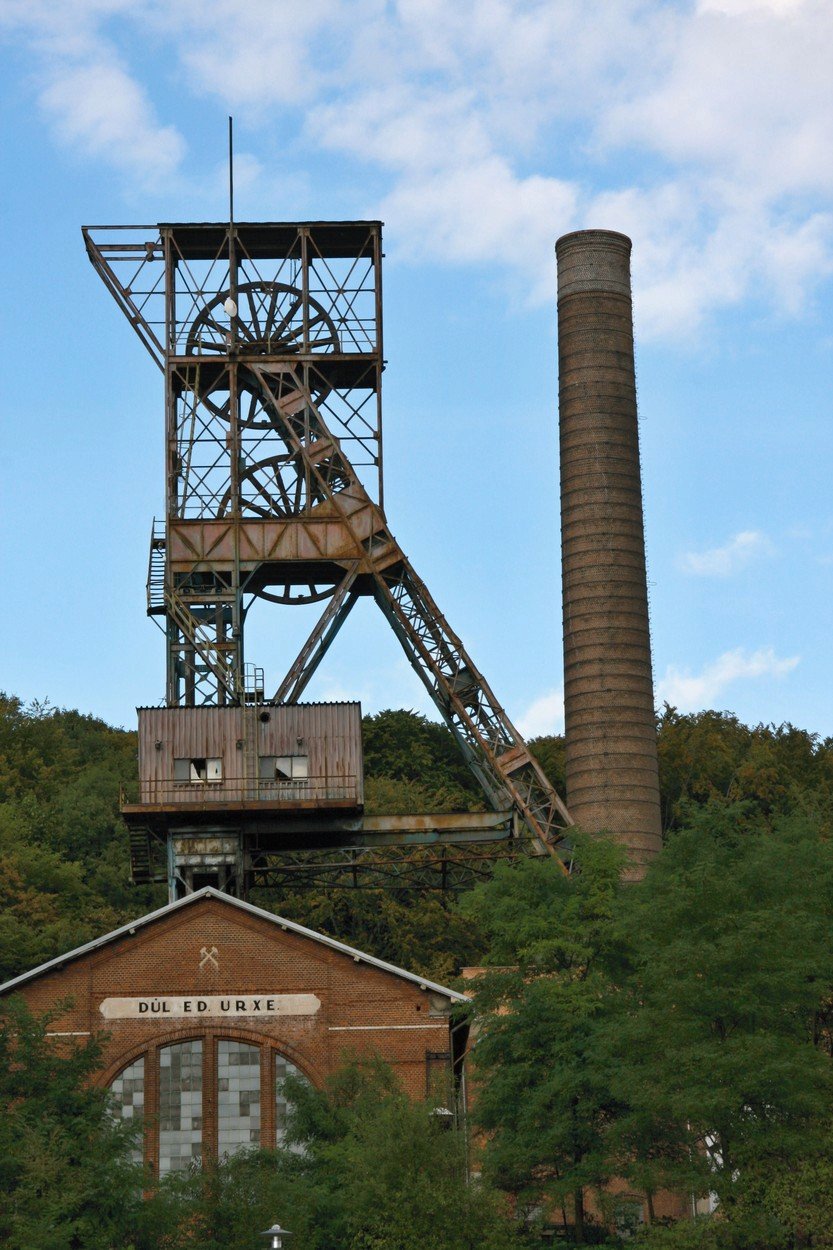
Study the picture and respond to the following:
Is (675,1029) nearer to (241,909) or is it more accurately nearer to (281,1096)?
(281,1096)

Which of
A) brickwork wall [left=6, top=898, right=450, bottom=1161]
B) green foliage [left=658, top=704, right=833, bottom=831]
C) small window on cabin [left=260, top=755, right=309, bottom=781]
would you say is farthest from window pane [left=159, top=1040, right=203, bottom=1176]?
green foliage [left=658, top=704, right=833, bottom=831]

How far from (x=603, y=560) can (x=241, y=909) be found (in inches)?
629

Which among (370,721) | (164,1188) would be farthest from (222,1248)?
(370,721)

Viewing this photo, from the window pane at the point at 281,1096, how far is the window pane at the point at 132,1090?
9.66ft

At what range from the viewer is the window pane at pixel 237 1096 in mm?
43844

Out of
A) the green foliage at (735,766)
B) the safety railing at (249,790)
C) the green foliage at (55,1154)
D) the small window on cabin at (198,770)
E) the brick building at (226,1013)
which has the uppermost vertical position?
the green foliage at (735,766)

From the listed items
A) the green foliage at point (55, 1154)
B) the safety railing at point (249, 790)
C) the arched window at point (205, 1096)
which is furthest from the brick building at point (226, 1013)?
the safety railing at point (249, 790)

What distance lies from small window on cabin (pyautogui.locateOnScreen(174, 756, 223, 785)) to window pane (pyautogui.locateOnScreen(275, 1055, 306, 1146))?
966 cm

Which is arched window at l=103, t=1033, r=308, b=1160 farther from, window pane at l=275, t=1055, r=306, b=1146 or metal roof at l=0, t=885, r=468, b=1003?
metal roof at l=0, t=885, r=468, b=1003

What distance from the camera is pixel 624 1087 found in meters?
35.6

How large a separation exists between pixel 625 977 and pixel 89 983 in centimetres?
1277

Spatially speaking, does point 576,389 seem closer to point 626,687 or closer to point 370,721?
point 626,687

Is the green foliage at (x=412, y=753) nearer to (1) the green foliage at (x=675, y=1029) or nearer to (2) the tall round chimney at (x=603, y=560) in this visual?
(2) the tall round chimney at (x=603, y=560)

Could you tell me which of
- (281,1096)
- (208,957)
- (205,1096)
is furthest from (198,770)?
(281,1096)
